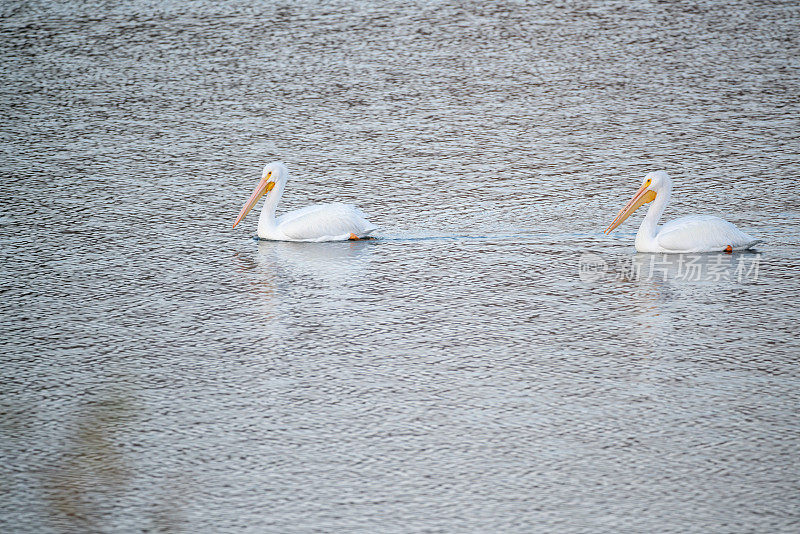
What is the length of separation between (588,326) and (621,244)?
1.39m

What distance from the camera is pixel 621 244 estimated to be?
6891mm

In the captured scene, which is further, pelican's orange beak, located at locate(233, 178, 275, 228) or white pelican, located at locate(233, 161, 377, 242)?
pelican's orange beak, located at locate(233, 178, 275, 228)

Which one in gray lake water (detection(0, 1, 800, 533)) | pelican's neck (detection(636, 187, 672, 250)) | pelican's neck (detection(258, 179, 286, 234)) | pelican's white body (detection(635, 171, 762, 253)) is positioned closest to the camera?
gray lake water (detection(0, 1, 800, 533))

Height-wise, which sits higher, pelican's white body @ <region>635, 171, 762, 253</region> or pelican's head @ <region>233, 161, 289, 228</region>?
pelican's head @ <region>233, 161, 289, 228</region>

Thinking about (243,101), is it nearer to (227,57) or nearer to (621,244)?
(227,57)

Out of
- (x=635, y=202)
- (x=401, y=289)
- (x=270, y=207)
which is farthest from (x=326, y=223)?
(x=635, y=202)

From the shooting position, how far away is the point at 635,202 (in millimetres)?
6926

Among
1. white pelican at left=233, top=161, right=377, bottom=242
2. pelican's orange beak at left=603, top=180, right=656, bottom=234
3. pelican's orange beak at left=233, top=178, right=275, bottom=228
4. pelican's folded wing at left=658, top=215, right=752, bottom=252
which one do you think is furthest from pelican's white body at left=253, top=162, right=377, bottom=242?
pelican's folded wing at left=658, top=215, right=752, bottom=252

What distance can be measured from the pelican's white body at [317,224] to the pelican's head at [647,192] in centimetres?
140

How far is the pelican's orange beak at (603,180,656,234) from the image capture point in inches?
273

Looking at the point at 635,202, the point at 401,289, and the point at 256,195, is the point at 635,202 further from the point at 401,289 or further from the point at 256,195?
the point at 256,195

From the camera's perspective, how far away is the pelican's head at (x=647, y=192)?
688 cm

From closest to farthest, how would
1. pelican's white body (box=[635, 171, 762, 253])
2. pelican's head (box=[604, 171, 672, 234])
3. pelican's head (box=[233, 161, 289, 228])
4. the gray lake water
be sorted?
1. the gray lake water
2. pelican's white body (box=[635, 171, 762, 253])
3. pelican's head (box=[604, 171, 672, 234])
4. pelican's head (box=[233, 161, 289, 228])

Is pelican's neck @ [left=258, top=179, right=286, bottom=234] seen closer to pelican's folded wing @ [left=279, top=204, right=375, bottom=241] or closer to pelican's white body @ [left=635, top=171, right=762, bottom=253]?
pelican's folded wing @ [left=279, top=204, right=375, bottom=241]
